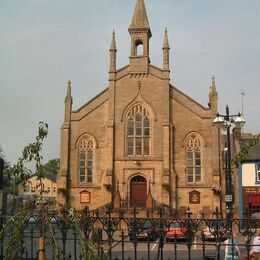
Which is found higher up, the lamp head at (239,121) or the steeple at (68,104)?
the steeple at (68,104)

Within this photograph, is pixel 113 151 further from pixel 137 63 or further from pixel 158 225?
pixel 158 225

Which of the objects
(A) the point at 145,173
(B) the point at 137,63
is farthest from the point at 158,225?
(B) the point at 137,63

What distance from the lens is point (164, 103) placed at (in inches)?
1716

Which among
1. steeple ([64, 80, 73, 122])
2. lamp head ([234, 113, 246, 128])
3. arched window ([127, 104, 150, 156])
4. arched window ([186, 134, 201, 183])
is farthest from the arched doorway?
lamp head ([234, 113, 246, 128])

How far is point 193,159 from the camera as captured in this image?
43.2 m

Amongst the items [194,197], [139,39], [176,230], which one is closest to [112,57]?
[139,39]

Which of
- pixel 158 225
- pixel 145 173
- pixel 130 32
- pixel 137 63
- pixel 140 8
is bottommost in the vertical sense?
pixel 158 225

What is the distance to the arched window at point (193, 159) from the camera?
42938mm

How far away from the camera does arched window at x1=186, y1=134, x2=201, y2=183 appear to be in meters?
42.9

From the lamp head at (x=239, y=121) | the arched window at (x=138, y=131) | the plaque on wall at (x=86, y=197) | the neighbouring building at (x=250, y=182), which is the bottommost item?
the plaque on wall at (x=86, y=197)

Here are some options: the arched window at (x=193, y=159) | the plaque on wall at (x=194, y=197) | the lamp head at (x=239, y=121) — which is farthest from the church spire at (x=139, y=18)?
the lamp head at (x=239, y=121)

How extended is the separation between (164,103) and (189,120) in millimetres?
2942

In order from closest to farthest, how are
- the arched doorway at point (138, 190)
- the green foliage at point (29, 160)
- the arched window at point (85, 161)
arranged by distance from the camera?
1. the green foliage at point (29, 160)
2. the arched doorway at point (138, 190)
3. the arched window at point (85, 161)

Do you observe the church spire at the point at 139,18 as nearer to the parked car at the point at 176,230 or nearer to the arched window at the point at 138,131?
the arched window at the point at 138,131
